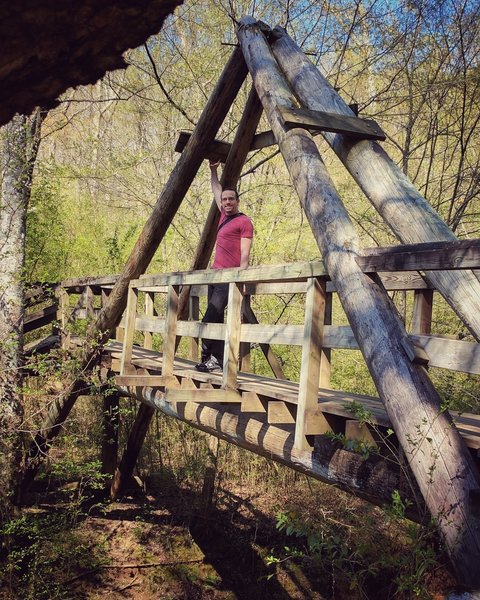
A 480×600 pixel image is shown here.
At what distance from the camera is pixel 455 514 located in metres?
2.28

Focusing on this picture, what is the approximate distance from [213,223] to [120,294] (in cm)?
136

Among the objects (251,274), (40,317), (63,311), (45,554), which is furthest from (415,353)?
(40,317)

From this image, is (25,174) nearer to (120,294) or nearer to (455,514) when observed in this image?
(120,294)

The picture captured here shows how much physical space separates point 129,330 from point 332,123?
328 cm

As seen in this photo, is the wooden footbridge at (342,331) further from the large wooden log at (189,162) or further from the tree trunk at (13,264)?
the tree trunk at (13,264)

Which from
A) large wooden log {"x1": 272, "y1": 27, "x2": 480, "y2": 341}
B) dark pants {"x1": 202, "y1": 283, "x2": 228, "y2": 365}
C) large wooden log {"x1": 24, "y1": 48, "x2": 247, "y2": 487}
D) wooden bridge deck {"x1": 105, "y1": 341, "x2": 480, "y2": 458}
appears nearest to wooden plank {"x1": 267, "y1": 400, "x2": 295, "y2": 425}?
wooden bridge deck {"x1": 105, "y1": 341, "x2": 480, "y2": 458}

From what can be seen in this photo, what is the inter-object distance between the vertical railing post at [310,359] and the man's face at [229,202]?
2147 mm

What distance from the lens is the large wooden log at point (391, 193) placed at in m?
2.96

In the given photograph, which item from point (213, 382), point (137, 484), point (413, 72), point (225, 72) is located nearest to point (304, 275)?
point (213, 382)

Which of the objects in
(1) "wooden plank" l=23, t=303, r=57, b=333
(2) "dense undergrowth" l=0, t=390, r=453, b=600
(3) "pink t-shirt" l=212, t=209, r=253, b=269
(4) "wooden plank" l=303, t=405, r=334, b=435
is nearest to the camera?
(4) "wooden plank" l=303, t=405, r=334, b=435

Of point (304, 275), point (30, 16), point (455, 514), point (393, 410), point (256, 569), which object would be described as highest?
point (30, 16)

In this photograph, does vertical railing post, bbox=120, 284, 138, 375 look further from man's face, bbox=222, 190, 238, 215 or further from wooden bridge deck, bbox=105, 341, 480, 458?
man's face, bbox=222, 190, 238, 215

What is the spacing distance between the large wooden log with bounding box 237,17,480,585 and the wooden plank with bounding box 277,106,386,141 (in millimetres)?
207

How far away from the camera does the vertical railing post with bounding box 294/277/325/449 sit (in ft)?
11.0
